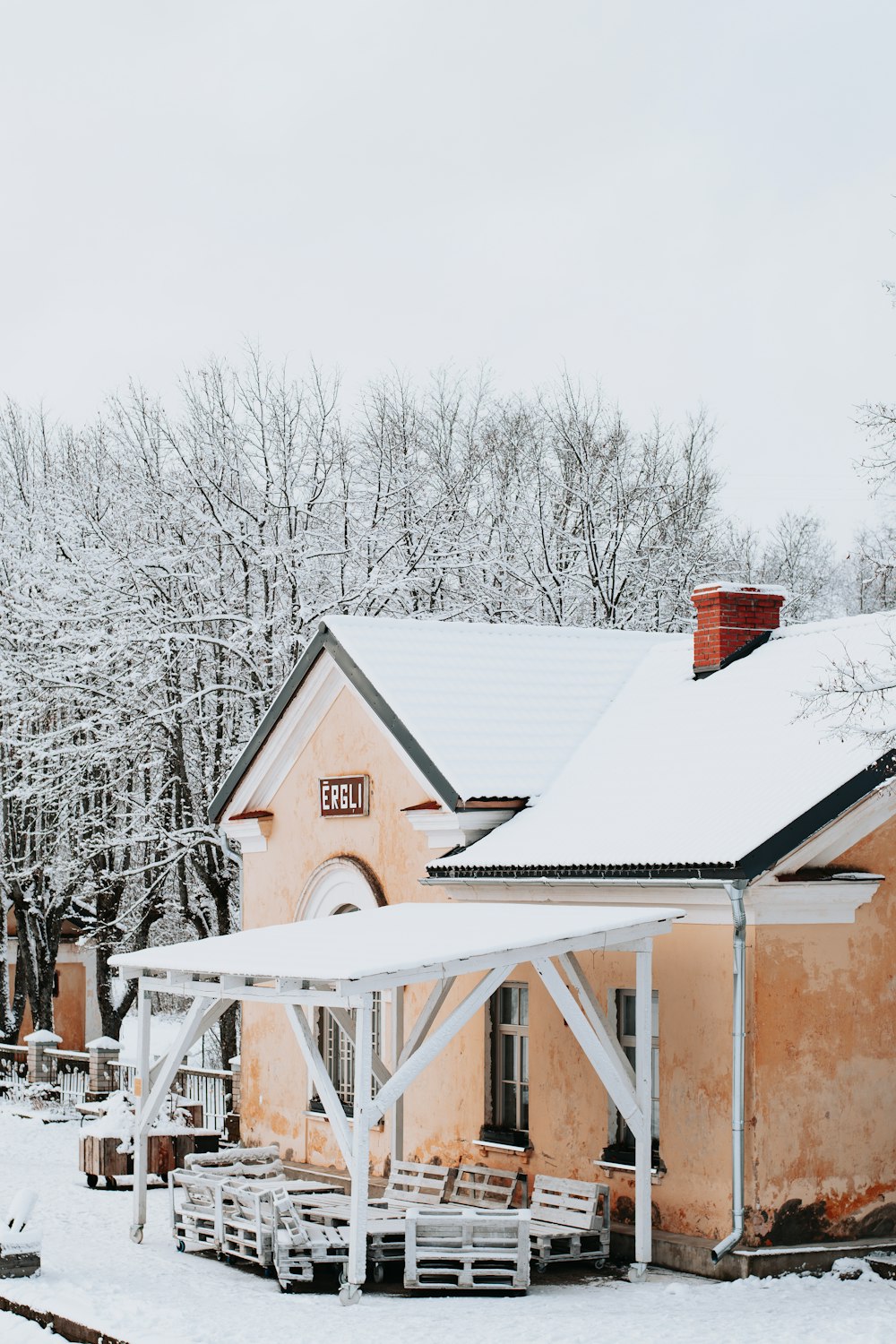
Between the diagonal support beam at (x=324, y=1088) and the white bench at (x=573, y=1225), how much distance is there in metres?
1.69

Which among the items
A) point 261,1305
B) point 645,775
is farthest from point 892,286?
point 261,1305

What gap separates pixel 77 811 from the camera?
29922mm

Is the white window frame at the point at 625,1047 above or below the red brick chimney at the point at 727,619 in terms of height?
below

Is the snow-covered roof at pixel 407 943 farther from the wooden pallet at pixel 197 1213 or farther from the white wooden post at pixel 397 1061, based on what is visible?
the wooden pallet at pixel 197 1213

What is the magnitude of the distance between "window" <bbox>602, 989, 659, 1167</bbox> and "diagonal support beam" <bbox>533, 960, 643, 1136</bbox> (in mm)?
686

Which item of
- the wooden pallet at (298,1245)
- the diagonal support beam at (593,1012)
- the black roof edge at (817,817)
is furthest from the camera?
the diagonal support beam at (593,1012)

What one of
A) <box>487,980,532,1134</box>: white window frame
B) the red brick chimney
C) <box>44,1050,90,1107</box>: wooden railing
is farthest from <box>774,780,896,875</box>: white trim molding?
<box>44,1050,90,1107</box>: wooden railing

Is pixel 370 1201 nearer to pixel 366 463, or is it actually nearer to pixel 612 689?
pixel 612 689

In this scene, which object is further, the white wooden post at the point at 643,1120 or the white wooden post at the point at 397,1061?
the white wooden post at the point at 397,1061

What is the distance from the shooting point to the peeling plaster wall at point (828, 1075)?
13023mm

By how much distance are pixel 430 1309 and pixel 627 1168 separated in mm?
2403

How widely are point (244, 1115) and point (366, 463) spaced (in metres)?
13.5

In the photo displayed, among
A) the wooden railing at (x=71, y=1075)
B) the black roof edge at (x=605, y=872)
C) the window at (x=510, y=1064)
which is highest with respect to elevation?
the black roof edge at (x=605, y=872)

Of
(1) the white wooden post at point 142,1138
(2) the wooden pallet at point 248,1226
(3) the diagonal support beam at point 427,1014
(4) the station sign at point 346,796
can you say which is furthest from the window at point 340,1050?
(2) the wooden pallet at point 248,1226
